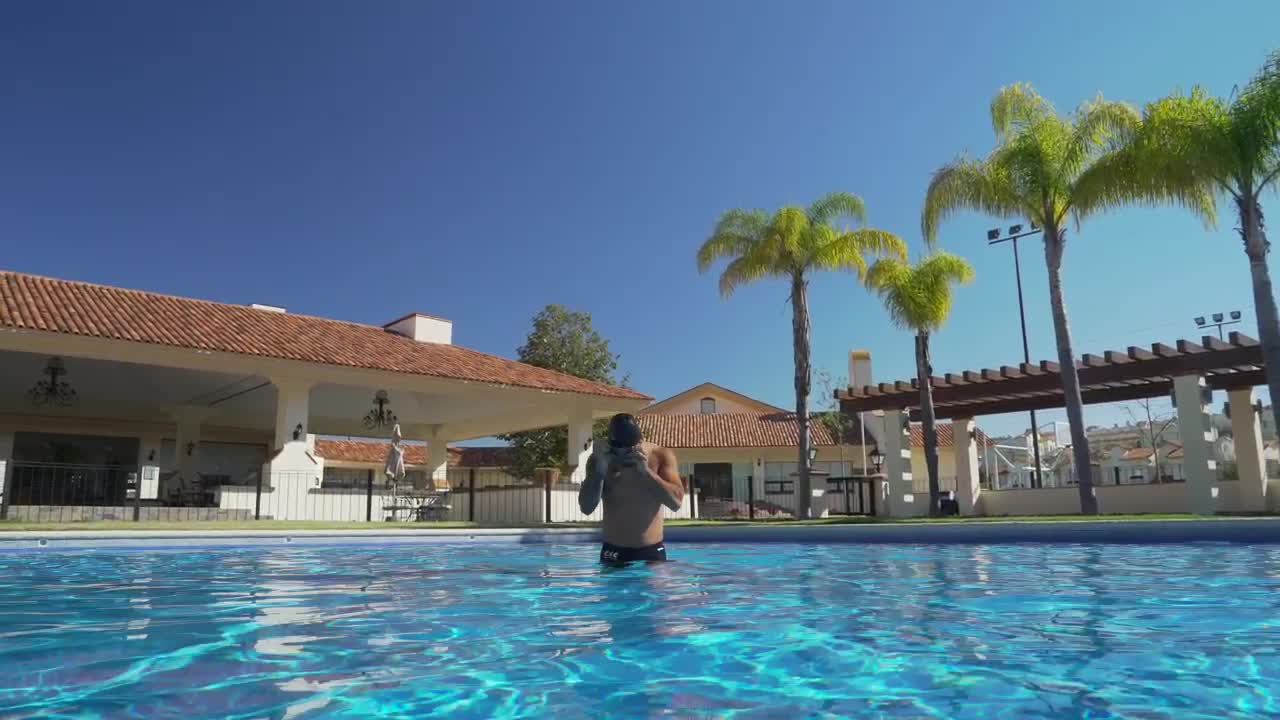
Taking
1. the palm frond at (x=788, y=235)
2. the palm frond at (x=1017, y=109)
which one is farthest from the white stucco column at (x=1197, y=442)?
the palm frond at (x=788, y=235)

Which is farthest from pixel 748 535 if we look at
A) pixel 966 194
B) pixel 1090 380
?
pixel 1090 380

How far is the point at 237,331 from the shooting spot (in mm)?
18734

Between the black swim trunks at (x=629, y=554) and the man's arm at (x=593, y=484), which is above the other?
the man's arm at (x=593, y=484)

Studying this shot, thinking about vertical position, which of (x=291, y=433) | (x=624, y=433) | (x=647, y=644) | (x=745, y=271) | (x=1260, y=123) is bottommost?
(x=647, y=644)

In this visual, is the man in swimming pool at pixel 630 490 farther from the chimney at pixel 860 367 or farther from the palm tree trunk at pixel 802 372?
the chimney at pixel 860 367

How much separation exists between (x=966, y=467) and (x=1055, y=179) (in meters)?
9.61

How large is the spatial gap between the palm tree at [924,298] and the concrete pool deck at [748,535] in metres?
6.86

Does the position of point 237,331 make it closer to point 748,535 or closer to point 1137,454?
point 748,535

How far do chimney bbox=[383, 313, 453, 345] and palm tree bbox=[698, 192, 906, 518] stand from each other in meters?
7.67

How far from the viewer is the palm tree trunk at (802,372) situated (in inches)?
849

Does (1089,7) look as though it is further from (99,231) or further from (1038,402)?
(99,231)

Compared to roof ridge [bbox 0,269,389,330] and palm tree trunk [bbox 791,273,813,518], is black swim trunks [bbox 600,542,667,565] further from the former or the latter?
roof ridge [bbox 0,269,389,330]

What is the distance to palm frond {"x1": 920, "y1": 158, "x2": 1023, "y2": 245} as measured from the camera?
728 inches

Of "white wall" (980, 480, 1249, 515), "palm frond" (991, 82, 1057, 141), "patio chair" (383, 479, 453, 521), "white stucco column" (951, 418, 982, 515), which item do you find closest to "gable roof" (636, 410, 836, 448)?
"white stucco column" (951, 418, 982, 515)
